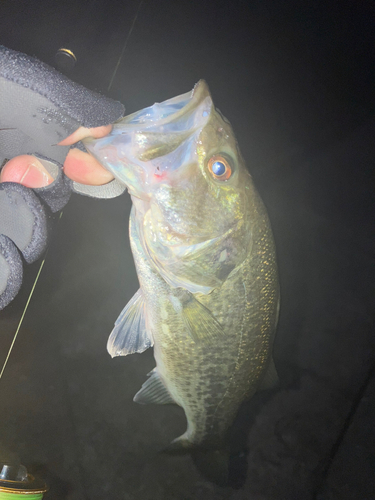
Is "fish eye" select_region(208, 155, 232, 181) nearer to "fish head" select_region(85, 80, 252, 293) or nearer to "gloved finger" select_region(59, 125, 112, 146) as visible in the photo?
"fish head" select_region(85, 80, 252, 293)

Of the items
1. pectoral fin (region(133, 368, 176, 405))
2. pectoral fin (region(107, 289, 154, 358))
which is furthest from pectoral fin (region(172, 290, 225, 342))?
pectoral fin (region(133, 368, 176, 405))

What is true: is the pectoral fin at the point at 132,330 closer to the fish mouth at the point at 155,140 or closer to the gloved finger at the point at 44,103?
the fish mouth at the point at 155,140

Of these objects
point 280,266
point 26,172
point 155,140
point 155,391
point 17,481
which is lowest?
point 17,481

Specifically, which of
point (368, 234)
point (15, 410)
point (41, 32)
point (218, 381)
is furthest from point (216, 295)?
point (41, 32)

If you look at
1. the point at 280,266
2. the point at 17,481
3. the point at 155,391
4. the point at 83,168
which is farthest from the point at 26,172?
the point at 280,266

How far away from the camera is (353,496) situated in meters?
1.33

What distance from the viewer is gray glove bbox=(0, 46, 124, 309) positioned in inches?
21.7

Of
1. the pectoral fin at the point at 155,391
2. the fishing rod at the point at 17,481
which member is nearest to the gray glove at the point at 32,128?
the fishing rod at the point at 17,481

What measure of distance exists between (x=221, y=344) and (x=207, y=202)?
48cm

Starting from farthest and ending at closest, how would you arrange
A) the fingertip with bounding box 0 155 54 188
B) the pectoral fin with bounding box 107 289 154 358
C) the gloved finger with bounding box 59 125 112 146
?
the pectoral fin with bounding box 107 289 154 358, the fingertip with bounding box 0 155 54 188, the gloved finger with bounding box 59 125 112 146

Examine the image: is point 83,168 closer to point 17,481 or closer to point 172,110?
point 172,110

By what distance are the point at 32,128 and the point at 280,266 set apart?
1.22m

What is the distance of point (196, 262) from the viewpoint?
0.72 m

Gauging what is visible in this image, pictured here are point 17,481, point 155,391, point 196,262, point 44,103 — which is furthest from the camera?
point 155,391
